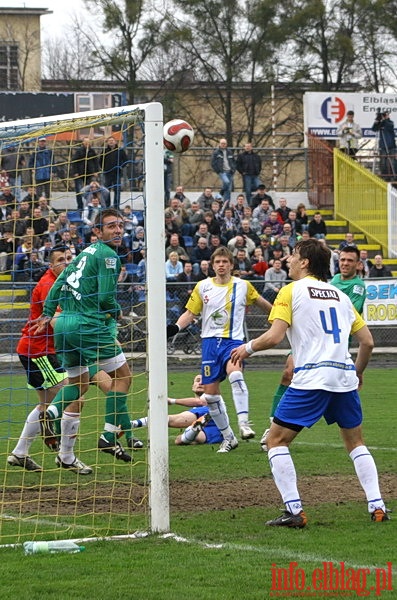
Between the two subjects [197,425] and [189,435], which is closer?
[197,425]

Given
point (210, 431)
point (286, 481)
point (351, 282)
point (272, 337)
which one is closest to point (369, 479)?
point (286, 481)

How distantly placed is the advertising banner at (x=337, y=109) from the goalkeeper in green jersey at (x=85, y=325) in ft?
81.7

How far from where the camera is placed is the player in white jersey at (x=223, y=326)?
1169 centimetres

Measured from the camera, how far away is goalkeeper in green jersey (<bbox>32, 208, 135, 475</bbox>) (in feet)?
32.5

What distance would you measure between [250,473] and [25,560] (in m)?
3.54

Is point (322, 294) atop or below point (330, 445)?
atop

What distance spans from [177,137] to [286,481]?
2.57 m

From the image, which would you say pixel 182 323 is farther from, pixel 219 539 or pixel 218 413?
pixel 219 539

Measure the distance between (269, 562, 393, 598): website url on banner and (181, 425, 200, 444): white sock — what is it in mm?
5663

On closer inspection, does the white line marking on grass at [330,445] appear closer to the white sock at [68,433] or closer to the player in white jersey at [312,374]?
the white sock at [68,433]

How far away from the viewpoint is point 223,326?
11875 mm

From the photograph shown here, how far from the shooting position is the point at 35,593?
6.01 m

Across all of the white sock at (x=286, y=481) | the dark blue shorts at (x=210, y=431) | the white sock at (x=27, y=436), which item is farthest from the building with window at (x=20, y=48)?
the white sock at (x=286, y=481)

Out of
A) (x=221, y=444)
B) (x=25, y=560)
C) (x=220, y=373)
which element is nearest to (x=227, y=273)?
(x=220, y=373)
